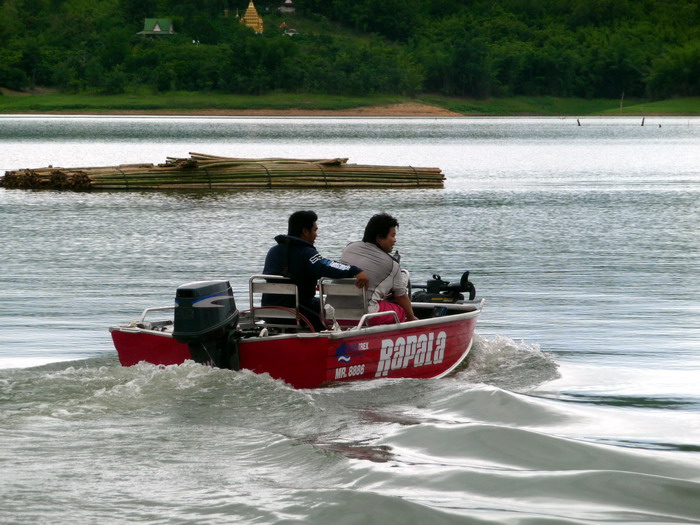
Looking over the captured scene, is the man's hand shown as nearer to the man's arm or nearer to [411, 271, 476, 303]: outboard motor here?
the man's arm

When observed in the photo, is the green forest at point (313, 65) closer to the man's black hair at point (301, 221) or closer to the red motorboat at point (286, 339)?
the red motorboat at point (286, 339)

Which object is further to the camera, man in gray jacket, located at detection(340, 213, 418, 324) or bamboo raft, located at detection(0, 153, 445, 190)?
bamboo raft, located at detection(0, 153, 445, 190)

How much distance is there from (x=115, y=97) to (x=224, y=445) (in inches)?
5967

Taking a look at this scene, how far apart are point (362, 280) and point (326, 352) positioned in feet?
3.01

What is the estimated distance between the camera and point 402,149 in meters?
82.9

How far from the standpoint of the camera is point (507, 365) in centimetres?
1337

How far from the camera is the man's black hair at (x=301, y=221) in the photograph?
37.2 feet

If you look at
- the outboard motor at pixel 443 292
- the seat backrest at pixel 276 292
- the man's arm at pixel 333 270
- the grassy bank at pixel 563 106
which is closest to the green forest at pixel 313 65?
the grassy bank at pixel 563 106

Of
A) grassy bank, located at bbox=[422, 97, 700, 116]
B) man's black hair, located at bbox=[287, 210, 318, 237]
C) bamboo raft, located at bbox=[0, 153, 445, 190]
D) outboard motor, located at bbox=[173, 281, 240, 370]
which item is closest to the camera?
outboard motor, located at bbox=[173, 281, 240, 370]

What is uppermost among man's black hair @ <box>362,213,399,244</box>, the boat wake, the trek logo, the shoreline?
the shoreline

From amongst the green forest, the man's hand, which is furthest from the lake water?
the green forest

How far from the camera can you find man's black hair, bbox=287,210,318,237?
447 inches

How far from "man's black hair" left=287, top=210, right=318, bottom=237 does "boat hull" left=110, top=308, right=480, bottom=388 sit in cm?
128

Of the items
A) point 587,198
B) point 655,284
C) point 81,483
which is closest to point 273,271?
point 81,483
